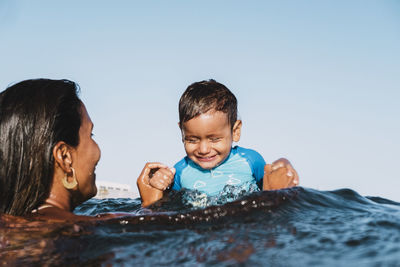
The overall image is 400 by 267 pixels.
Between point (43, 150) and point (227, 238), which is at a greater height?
point (43, 150)

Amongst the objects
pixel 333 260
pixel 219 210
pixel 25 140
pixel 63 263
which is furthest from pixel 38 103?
pixel 333 260

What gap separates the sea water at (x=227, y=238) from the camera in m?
2.01

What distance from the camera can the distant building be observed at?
10591mm

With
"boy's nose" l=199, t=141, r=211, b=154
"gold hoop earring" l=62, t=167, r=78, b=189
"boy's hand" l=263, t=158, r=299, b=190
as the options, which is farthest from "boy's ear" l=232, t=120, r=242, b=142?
"gold hoop earring" l=62, t=167, r=78, b=189

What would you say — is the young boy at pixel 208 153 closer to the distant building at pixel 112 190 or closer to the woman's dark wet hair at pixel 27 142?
the woman's dark wet hair at pixel 27 142

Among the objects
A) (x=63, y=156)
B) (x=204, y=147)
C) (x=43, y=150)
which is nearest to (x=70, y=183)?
(x=63, y=156)

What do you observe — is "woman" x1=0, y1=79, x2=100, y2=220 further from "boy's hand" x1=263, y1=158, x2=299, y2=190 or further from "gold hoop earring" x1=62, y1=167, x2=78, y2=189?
"boy's hand" x1=263, y1=158, x2=299, y2=190

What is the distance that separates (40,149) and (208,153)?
232cm

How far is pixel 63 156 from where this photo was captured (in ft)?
9.18

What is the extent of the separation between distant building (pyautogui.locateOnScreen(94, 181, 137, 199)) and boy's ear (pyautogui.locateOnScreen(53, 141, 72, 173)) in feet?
24.2

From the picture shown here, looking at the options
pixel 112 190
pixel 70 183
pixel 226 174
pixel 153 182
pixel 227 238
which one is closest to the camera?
pixel 227 238

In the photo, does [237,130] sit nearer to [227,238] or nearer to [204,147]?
[204,147]

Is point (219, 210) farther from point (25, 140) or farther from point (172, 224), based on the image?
point (25, 140)

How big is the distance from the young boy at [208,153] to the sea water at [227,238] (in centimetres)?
176
